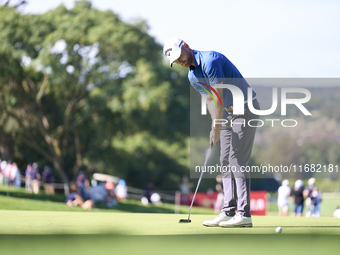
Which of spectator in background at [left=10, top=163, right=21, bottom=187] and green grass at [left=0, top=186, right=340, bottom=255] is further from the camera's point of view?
spectator in background at [left=10, top=163, right=21, bottom=187]

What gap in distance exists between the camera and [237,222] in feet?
19.8

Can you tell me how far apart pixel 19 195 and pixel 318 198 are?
13.5 m

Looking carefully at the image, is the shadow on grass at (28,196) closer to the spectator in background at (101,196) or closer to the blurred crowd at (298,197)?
the spectator in background at (101,196)

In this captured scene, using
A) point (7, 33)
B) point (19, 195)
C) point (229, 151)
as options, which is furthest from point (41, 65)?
point (229, 151)

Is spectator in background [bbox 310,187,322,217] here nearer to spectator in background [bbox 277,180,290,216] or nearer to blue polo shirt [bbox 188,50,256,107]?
spectator in background [bbox 277,180,290,216]

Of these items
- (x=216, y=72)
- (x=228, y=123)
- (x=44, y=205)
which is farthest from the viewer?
(x=44, y=205)

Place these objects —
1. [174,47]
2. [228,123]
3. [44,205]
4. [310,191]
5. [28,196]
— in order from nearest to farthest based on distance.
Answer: [174,47] < [228,123] < [310,191] < [44,205] < [28,196]

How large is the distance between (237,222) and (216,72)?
167cm

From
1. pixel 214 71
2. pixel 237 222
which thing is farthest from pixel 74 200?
pixel 214 71

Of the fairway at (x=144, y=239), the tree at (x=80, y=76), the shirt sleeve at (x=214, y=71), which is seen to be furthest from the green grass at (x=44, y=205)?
the shirt sleeve at (x=214, y=71)

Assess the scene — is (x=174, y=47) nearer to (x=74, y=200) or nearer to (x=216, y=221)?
(x=216, y=221)

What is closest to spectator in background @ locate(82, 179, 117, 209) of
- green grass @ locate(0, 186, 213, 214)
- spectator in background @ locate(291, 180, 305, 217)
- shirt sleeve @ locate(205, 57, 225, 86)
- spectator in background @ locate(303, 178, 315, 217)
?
green grass @ locate(0, 186, 213, 214)

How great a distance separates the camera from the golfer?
6031 millimetres

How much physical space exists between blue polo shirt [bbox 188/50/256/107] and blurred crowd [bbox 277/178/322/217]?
14.9 metres
